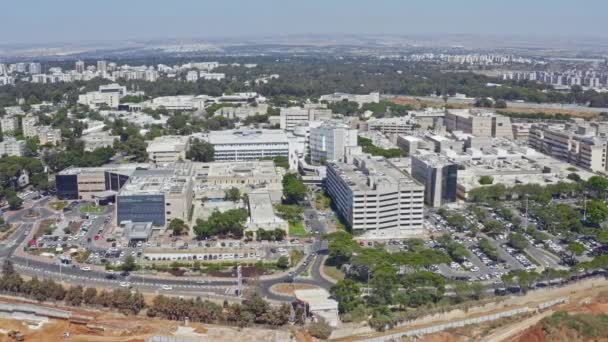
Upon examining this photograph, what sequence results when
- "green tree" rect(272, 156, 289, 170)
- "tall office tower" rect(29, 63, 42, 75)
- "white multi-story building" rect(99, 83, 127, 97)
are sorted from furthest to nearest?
"tall office tower" rect(29, 63, 42, 75), "white multi-story building" rect(99, 83, 127, 97), "green tree" rect(272, 156, 289, 170)

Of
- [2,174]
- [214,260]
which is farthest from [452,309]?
[2,174]

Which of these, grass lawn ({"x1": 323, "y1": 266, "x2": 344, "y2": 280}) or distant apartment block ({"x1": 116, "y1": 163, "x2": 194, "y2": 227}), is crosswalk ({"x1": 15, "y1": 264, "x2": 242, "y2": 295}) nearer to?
grass lawn ({"x1": 323, "y1": 266, "x2": 344, "y2": 280})

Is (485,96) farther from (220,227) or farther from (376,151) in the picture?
(220,227)

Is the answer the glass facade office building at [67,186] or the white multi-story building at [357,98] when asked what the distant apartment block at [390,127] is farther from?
the glass facade office building at [67,186]

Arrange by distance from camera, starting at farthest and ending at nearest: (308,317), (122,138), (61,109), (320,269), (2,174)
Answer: (61,109), (122,138), (2,174), (320,269), (308,317)

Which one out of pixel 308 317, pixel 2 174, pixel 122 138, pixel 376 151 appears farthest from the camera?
pixel 122 138

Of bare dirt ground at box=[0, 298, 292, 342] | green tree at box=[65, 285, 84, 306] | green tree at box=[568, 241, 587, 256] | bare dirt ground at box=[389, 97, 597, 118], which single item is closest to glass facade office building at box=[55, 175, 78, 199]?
green tree at box=[65, 285, 84, 306]

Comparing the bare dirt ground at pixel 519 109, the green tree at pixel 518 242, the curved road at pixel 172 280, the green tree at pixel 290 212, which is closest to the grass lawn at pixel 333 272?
the curved road at pixel 172 280
